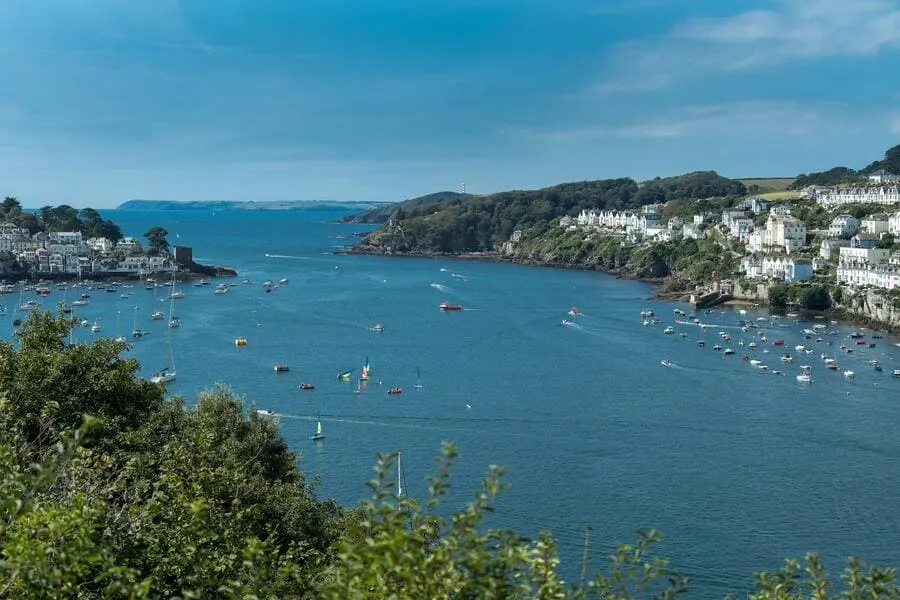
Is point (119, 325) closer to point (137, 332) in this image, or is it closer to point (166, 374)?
point (137, 332)

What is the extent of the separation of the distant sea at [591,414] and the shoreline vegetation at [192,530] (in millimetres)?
4299

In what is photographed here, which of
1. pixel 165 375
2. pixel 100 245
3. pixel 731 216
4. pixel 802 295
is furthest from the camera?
pixel 731 216

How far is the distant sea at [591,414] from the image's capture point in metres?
12.3

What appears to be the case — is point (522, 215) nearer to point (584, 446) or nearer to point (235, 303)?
point (235, 303)

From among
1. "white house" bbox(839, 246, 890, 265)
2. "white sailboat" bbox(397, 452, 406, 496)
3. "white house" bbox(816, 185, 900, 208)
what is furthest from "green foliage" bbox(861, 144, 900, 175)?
"white sailboat" bbox(397, 452, 406, 496)

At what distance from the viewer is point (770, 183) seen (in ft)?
Result: 263

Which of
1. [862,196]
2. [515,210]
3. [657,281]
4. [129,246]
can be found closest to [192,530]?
[657,281]

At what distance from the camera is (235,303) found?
36344mm

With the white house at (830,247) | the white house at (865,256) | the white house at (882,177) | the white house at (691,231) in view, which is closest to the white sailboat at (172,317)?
the white house at (865,256)

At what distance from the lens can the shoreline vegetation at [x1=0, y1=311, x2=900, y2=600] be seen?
2918mm

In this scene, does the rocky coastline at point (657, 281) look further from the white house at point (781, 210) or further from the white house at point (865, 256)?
the white house at point (781, 210)

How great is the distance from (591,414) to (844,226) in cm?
3014

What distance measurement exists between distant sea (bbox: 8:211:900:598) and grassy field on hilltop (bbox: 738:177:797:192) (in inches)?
1650

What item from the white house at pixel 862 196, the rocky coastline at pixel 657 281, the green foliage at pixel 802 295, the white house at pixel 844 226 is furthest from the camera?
the white house at pixel 862 196
